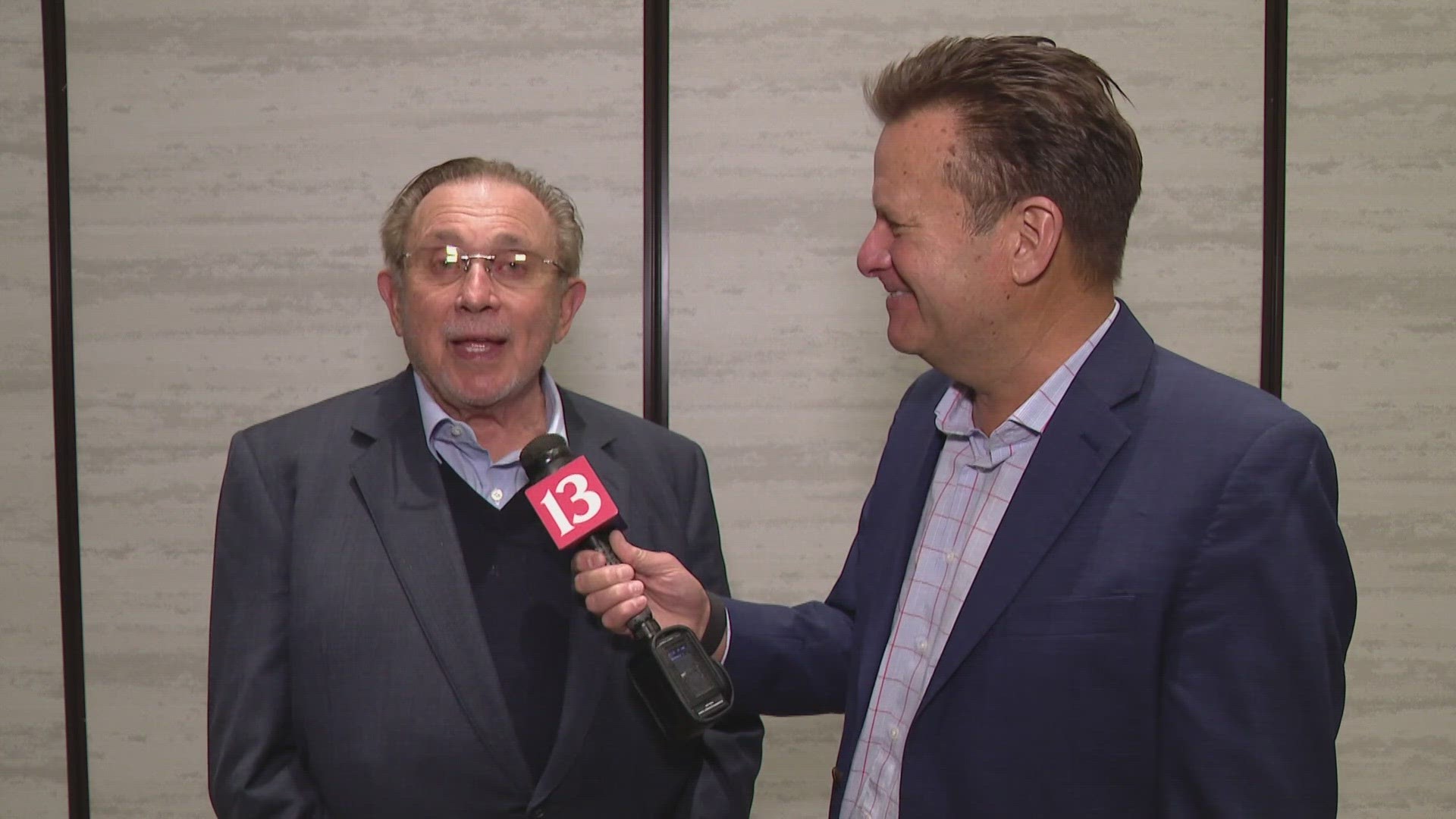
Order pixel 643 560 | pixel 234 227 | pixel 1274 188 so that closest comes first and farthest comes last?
pixel 643 560 → pixel 1274 188 → pixel 234 227

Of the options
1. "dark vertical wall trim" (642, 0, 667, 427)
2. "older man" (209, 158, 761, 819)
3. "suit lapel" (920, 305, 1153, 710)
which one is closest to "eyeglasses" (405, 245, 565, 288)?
"older man" (209, 158, 761, 819)

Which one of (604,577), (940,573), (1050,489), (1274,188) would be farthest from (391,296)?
(1274,188)

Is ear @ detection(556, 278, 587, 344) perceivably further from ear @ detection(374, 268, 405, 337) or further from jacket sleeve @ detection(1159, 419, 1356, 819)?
jacket sleeve @ detection(1159, 419, 1356, 819)

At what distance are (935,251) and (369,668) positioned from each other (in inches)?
35.6

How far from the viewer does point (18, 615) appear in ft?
9.01

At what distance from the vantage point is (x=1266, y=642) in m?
1.06

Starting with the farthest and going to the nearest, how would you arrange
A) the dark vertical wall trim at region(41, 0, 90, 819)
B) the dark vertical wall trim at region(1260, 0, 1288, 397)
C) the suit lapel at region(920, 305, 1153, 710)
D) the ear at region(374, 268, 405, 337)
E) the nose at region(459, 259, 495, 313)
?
the dark vertical wall trim at region(41, 0, 90, 819) < the dark vertical wall trim at region(1260, 0, 1288, 397) < the ear at region(374, 268, 405, 337) < the nose at region(459, 259, 495, 313) < the suit lapel at region(920, 305, 1153, 710)

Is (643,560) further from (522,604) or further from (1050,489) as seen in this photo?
(1050,489)

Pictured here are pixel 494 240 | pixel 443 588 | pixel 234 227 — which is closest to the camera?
pixel 443 588

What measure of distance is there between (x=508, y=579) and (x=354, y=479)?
255 millimetres

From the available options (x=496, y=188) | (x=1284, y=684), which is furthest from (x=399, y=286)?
(x=1284, y=684)

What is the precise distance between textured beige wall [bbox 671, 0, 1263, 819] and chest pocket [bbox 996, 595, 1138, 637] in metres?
1.45

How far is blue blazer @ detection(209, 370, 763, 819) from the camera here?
148 cm

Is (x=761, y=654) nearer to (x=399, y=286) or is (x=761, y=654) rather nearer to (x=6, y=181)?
(x=399, y=286)
